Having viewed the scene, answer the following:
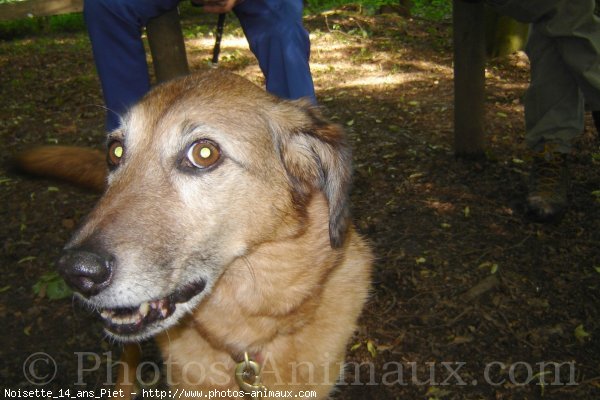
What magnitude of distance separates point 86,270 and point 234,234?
65 cm

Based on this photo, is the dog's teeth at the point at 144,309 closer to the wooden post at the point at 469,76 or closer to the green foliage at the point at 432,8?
the wooden post at the point at 469,76

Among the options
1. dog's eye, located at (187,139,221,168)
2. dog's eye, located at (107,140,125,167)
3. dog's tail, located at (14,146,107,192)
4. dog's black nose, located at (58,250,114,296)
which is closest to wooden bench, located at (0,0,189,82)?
dog's tail, located at (14,146,107,192)

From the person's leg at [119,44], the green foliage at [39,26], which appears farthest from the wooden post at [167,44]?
the green foliage at [39,26]

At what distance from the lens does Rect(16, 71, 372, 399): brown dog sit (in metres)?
1.94

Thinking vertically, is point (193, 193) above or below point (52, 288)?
above

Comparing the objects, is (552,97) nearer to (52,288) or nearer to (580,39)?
(580,39)

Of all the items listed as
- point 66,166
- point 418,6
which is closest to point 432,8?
point 418,6

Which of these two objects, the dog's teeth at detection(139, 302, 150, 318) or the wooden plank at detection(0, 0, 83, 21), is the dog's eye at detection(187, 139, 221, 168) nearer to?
the dog's teeth at detection(139, 302, 150, 318)

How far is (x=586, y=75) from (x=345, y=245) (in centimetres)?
221

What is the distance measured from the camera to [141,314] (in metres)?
1.94

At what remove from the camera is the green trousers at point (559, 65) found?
131 inches

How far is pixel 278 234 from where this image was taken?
2326 millimetres

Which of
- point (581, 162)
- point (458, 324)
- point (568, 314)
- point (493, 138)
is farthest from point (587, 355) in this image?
point (493, 138)

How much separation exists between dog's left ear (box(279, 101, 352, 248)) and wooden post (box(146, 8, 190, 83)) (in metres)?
1.60
